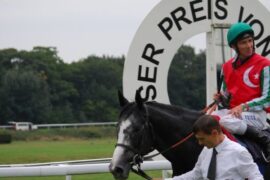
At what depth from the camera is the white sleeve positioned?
13.3 feet

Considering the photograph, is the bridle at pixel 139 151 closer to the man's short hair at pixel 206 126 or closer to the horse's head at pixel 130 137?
the horse's head at pixel 130 137


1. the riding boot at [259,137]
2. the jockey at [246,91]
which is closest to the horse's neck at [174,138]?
the jockey at [246,91]

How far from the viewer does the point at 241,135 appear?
219 inches

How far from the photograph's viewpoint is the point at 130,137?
17.3 ft

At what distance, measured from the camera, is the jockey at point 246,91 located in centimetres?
545

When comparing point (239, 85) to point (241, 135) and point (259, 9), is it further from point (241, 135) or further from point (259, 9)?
point (259, 9)

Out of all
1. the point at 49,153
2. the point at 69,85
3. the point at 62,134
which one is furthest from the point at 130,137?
the point at 69,85

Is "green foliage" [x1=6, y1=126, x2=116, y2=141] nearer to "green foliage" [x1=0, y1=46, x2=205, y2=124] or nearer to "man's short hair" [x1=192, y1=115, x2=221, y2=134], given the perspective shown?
"green foliage" [x1=0, y1=46, x2=205, y2=124]

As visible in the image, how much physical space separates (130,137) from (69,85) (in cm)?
7188

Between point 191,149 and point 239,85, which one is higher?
point 239,85

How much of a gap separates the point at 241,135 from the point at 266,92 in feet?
1.27

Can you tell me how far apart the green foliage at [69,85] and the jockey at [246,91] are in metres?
54.6

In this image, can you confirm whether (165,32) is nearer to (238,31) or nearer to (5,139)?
(238,31)

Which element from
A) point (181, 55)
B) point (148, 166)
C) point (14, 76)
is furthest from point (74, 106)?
point (148, 166)
